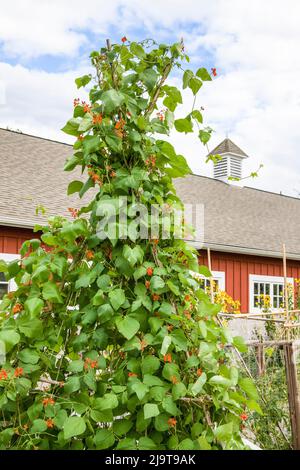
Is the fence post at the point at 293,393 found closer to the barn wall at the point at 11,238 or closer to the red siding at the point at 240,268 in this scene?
the barn wall at the point at 11,238

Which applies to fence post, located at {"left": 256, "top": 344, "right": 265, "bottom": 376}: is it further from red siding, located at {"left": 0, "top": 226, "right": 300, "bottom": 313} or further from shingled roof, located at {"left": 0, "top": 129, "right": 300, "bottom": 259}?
red siding, located at {"left": 0, "top": 226, "right": 300, "bottom": 313}

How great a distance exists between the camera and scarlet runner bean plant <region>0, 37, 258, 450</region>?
1760mm

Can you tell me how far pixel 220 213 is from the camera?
14.6m

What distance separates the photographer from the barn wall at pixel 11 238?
8.77 meters

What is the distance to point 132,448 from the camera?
5.68 ft

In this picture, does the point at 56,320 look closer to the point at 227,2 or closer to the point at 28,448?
the point at 28,448

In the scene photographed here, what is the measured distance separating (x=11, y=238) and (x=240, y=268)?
583 centimetres

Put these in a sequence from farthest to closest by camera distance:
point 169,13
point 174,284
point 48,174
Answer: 1. point 48,174
2. point 169,13
3. point 174,284

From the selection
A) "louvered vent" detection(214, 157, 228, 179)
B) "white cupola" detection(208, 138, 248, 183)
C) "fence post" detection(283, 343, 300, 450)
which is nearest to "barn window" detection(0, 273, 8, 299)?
"fence post" detection(283, 343, 300, 450)

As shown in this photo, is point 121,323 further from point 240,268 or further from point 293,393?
point 240,268

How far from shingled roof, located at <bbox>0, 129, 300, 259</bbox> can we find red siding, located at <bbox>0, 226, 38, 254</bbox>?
0.64 ft

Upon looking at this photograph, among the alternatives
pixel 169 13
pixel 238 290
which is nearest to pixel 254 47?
pixel 169 13

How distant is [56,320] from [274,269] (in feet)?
40.3

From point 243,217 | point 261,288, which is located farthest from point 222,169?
point 261,288
